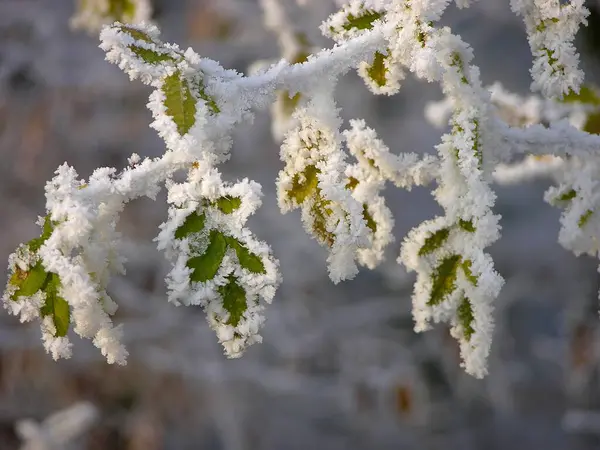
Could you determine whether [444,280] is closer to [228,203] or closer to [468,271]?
Result: [468,271]

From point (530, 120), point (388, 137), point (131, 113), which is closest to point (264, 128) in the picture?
point (388, 137)

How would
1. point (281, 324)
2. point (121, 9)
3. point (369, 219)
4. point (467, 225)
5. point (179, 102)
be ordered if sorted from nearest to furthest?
point (179, 102), point (467, 225), point (369, 219), point (121, 9), point (281, 324)

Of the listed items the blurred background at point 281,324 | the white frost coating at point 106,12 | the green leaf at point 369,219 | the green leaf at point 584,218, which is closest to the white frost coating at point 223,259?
the green leaf at point 369,219

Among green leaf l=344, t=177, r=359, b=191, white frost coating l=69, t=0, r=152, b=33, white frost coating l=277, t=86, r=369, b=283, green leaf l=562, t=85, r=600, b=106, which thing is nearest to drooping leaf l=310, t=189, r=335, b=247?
white frost coating l=277, t=86, r=369, b=283

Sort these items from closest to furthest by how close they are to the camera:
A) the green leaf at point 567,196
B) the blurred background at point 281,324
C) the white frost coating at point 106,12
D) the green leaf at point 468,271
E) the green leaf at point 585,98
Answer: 1. the green leaf at point 468,271
2. the green leaf at point 567,196
3. the green leaf at point 585,98
4. the white frost coating at point 106,12
5. the blurred background at point 281,324

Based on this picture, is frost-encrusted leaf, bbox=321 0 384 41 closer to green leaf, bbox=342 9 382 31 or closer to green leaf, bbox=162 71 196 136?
green leaf, bbox=342 9 382 31

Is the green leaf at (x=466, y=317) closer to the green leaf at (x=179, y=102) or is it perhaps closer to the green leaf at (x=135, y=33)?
the green leaf at (x=179, y=102)

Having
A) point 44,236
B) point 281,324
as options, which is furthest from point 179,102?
point 281,324
